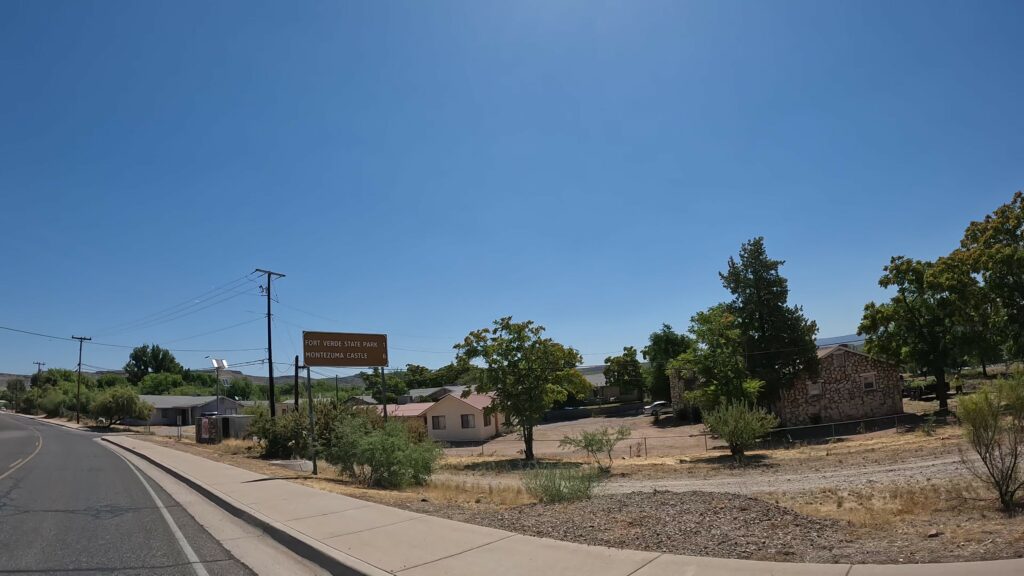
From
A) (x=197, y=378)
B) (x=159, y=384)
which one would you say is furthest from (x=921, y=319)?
(x=197, y=378)

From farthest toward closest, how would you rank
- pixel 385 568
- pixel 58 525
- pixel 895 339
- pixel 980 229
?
pixel 895 339
pixel 980 229
pixel 58 525
pixel 385 568

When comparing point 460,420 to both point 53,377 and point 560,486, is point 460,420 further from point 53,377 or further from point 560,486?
point 53,377

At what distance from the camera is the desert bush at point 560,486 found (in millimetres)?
10602

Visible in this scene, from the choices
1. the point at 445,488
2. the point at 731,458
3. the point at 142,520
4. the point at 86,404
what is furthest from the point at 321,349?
the point at 86,404

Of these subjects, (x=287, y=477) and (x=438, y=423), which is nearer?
(x=287, y=477)

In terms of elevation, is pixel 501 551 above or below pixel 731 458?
above

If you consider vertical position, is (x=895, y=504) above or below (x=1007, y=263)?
below

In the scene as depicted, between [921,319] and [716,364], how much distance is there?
54.6ft

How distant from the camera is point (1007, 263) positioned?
31.7 m

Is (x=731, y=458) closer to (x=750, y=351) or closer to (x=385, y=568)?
(x=750, y=351)

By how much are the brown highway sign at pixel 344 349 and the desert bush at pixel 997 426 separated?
731 inches

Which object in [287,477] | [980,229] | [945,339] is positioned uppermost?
[980,229]

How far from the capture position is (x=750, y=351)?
4112 cm

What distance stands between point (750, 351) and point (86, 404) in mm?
93417
